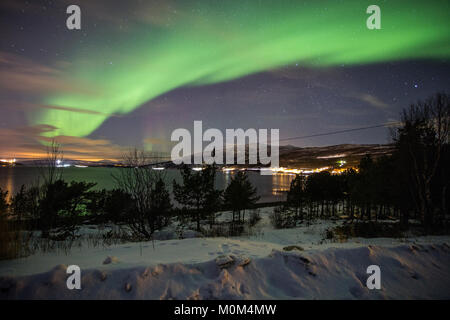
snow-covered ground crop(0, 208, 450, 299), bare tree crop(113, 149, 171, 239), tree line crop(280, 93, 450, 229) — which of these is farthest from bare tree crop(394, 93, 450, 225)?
bare tree crop(113, 149, 171, 239)

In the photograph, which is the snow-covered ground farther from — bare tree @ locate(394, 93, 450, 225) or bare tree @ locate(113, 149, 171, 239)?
bare tree @ locate(394, 93, 450, 225)

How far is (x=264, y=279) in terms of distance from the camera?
3.78 metres

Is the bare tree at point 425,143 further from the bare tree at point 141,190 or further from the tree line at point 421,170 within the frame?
the bare tree at point 141,190

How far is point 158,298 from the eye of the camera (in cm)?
313

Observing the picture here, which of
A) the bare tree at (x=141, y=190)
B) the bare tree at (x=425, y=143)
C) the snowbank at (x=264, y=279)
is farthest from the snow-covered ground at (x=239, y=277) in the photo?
A: the bare tree at (x=425, y=143)

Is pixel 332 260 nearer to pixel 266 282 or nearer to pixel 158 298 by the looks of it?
pixel 266 282

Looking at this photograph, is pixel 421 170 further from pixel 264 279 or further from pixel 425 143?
pixel 264 279

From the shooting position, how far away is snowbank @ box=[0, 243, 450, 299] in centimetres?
310

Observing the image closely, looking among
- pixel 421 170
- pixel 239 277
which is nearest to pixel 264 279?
pixel 239 277

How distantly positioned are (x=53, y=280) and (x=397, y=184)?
924 inches

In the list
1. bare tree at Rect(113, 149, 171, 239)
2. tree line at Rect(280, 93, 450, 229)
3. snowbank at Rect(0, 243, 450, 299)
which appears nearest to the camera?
snowbank at Rect(0, 243, 450, 299)

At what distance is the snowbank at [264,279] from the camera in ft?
10.2
